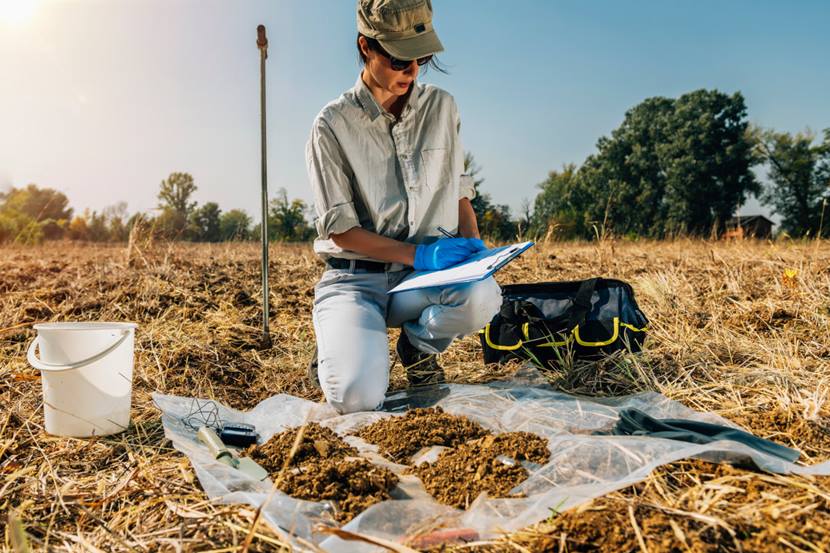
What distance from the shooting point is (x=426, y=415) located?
213 centimetres

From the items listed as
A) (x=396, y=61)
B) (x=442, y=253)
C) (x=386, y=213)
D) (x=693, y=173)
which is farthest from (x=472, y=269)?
(x=693, y=173)

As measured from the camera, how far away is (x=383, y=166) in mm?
2797

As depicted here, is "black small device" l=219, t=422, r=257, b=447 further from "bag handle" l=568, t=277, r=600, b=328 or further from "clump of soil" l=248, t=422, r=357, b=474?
"bag handle" l=568, t=277, r=600, b=328

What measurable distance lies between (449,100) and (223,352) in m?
1.79

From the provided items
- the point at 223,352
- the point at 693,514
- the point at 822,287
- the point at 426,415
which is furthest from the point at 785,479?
the point at 822,287

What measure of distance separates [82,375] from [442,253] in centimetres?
139

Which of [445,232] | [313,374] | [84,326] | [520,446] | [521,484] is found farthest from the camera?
[313,374]

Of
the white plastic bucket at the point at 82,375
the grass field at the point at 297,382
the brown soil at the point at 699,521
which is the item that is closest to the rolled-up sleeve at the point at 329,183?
the grass field at the point at 297,382

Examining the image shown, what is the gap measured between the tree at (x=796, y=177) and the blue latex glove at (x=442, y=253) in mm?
31832

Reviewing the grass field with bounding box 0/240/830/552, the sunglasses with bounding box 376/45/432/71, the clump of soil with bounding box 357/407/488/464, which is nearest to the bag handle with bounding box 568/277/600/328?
the grass field with bounding box 0/240/830/552

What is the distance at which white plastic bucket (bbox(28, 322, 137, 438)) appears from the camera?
81.4 inches

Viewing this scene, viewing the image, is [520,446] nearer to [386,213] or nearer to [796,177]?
[386,213]

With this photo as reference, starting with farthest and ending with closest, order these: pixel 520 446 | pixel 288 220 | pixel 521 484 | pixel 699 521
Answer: pixel 288 220 < pixel 520 446 < pixel 521 484 < pixel 699 521

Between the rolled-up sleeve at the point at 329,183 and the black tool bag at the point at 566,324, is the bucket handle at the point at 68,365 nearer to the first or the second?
the rolled-up sleeve at the point at 329,183
